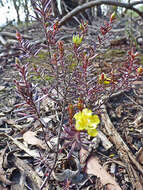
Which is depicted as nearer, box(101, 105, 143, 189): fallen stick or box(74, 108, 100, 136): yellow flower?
box(74, 108, 100, 136): yellow flower

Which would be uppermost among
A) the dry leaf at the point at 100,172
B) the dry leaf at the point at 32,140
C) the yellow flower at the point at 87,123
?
the yellow flower at the point at 87,123

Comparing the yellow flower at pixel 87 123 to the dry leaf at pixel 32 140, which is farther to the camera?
the dry leaf at pixel 32 140

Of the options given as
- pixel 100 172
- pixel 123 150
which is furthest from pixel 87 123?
pixel 123 150

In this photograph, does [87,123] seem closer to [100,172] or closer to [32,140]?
[100,172]

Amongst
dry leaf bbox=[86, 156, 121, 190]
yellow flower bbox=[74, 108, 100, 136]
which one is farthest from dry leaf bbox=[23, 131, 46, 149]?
yellow flower bbox=[74, 108, 100, 136]

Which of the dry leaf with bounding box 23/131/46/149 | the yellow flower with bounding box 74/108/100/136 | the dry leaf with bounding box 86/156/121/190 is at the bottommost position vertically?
the dry leaf with bounding box 86/156/121/190

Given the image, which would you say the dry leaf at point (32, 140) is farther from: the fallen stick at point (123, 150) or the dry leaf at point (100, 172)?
the fallen stick at point (123, 150)

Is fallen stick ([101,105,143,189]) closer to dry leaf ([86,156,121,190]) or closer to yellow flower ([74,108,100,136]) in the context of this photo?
dry leaf ([86,156,121,190])

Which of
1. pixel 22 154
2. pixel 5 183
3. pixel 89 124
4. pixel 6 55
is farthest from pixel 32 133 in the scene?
pixel 6 55

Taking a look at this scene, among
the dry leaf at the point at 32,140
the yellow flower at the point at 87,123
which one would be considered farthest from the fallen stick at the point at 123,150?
the dry leaf at the point at 32,140
